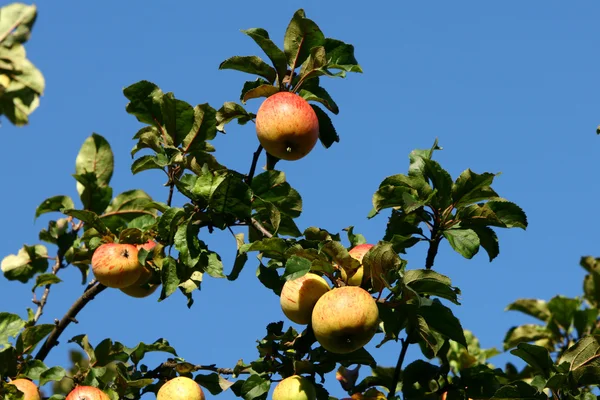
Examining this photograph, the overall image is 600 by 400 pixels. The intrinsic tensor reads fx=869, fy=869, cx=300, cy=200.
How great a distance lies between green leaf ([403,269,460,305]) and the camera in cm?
319

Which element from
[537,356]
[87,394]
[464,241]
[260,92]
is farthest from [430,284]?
[87,394]

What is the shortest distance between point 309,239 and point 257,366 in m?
0.57

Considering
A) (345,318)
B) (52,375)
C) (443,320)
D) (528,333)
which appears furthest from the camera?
(528,333)

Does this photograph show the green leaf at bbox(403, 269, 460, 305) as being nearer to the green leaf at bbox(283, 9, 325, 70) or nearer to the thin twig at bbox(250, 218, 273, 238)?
the thin twig at bbox(250, 218, 273, 238)

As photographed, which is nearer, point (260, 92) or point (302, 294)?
point (302, 294)

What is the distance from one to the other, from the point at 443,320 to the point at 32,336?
1923 millimetres

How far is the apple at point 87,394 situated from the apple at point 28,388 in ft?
0.45

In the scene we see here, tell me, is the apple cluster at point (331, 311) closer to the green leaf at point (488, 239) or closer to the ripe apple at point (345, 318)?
the ripe apple at point (345, 318)

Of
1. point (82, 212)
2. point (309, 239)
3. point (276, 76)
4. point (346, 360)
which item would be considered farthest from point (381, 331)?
point (82, 212)

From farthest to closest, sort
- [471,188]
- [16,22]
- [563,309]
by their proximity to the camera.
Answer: [563,309] → [471,188] → [16,22]

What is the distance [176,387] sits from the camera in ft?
12.2

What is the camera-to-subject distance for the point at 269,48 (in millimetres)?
3764

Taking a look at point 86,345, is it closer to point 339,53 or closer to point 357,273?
point 357,273

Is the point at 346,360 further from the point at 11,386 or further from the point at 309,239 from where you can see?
the point at 11,386
